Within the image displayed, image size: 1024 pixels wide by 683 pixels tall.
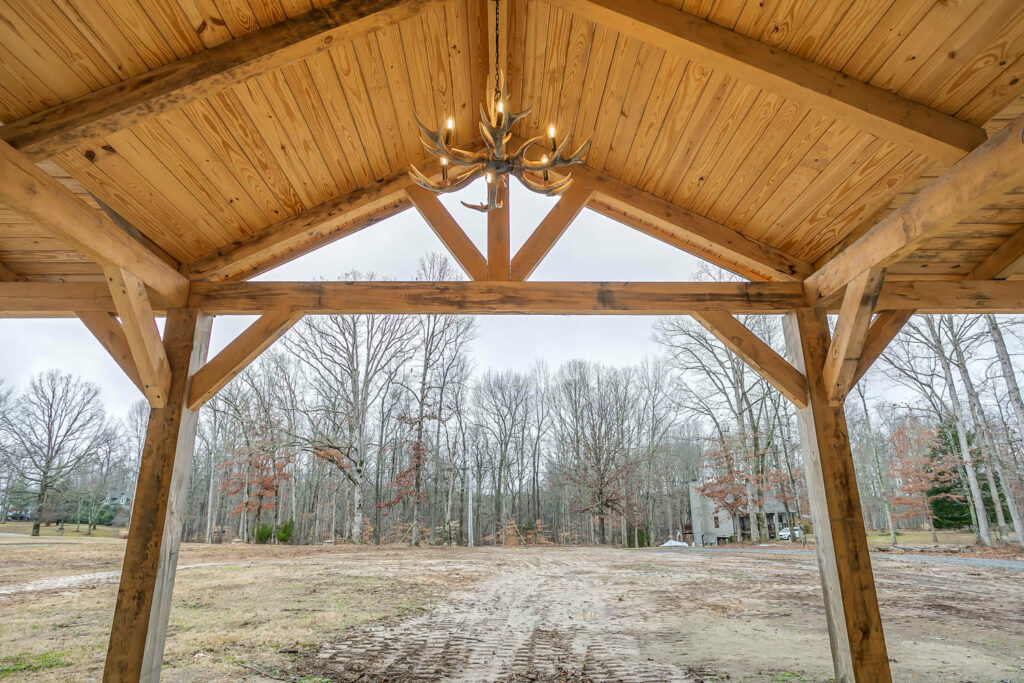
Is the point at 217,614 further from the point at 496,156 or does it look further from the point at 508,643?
the point at 496,156

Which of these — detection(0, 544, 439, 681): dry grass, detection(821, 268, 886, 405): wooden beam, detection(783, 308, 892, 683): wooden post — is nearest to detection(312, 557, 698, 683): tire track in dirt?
detection(0, 544, 439, 681): dry grass

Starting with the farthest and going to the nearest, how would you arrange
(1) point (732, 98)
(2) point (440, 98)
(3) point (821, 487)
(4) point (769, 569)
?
(4) point (769, 569)
(2) point (440, 98)
(3) point (821, 487)
(1) point (732, 98)

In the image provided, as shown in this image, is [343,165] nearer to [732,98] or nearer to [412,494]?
[732,98]

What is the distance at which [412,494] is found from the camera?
13.2 m

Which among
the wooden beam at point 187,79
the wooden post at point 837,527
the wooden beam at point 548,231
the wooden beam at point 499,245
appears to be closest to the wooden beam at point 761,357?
the wooden post at point 837,527

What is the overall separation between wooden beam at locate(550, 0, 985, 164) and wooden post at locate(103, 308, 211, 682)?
119 inches

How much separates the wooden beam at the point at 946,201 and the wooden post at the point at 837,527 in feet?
1.90

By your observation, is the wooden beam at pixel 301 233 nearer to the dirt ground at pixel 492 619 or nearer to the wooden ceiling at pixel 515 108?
the wooden ceiling at pixel 515 108

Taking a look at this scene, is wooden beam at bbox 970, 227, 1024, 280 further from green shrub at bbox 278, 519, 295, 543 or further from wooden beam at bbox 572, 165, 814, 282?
green shrub at bbox 278, 519, 295, 543

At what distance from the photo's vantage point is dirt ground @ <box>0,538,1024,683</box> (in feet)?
12.1

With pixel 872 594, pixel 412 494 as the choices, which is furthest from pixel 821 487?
pixel 412 494

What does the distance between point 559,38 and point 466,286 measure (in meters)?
1.57

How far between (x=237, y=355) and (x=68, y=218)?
3.94 ft

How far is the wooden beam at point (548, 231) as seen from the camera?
3447 mm
